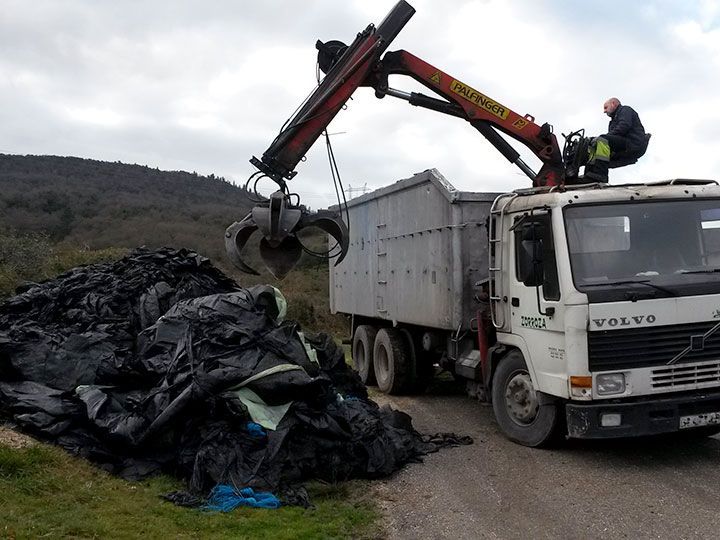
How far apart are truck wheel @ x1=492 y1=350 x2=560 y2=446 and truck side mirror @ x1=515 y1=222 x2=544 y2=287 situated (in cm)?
93

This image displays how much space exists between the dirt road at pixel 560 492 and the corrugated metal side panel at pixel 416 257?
Result: 5.67ft

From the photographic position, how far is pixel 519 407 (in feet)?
22.6

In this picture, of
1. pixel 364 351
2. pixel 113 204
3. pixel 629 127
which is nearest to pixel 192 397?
pixel 629 127

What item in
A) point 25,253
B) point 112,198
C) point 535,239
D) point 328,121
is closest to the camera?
point 535,239

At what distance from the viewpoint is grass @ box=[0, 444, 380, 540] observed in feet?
14.9

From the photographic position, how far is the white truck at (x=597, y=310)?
5.84m

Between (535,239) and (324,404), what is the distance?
2.41m

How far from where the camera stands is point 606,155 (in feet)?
24.7

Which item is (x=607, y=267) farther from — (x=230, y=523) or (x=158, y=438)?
(x=158, y=438)

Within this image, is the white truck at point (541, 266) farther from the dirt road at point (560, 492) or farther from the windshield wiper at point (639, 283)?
the dirt road at point (560, 492)

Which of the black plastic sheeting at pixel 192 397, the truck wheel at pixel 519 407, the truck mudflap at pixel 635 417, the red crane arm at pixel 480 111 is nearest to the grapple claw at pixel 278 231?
the black plastic sheeting at pixel 192 397

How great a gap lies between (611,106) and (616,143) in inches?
17.4

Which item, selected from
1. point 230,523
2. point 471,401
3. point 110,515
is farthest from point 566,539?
point 471,401

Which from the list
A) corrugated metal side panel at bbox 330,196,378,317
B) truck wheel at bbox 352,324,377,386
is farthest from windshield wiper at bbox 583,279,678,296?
truck wheel at bbox 352,324,377,386
